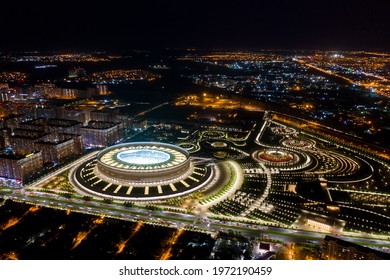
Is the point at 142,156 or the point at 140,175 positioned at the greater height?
the point at 142,156

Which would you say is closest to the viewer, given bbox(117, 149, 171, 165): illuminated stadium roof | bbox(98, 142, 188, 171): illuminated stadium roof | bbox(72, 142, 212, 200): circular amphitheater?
bbox(72, 142, 212, 200): circular amphitheater

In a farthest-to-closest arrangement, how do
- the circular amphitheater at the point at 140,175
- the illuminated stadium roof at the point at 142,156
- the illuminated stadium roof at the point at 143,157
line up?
1. the illuminated stadium roof at the point at 143,157
2. the illuminated stadium roof at the point at 142,156
3. the circular amphitheater at the point at 140,175

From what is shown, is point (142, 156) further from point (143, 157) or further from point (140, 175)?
point (140, 175)

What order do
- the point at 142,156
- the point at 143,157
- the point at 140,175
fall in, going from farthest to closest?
the point at 142,156 → the point at 143,157 → the point at 140,175

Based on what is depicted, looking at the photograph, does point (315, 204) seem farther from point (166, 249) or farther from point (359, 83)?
point (359, 83)

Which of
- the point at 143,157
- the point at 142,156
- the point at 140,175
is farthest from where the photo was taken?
the point at 142,156

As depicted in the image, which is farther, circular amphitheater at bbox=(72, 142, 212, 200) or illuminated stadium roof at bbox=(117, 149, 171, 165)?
illuminated stadium roof at bbox=(117, 149, 171, 165)

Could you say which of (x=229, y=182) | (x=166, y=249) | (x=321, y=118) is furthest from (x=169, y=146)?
(x=321, y=118)

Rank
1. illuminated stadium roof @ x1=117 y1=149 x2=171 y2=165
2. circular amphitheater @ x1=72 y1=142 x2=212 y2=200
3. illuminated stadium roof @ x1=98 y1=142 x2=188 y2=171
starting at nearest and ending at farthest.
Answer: circular amphitheater @ x1=72 y1=142 x2=212 y2=200, illuminated stadium roof @ x1=98 y1=142 x2=188 y2=171, illuminated stadium roof @ x1=117 y1=149 x2=171 y2=165

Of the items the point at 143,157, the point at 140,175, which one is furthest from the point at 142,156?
the point at 140,175
